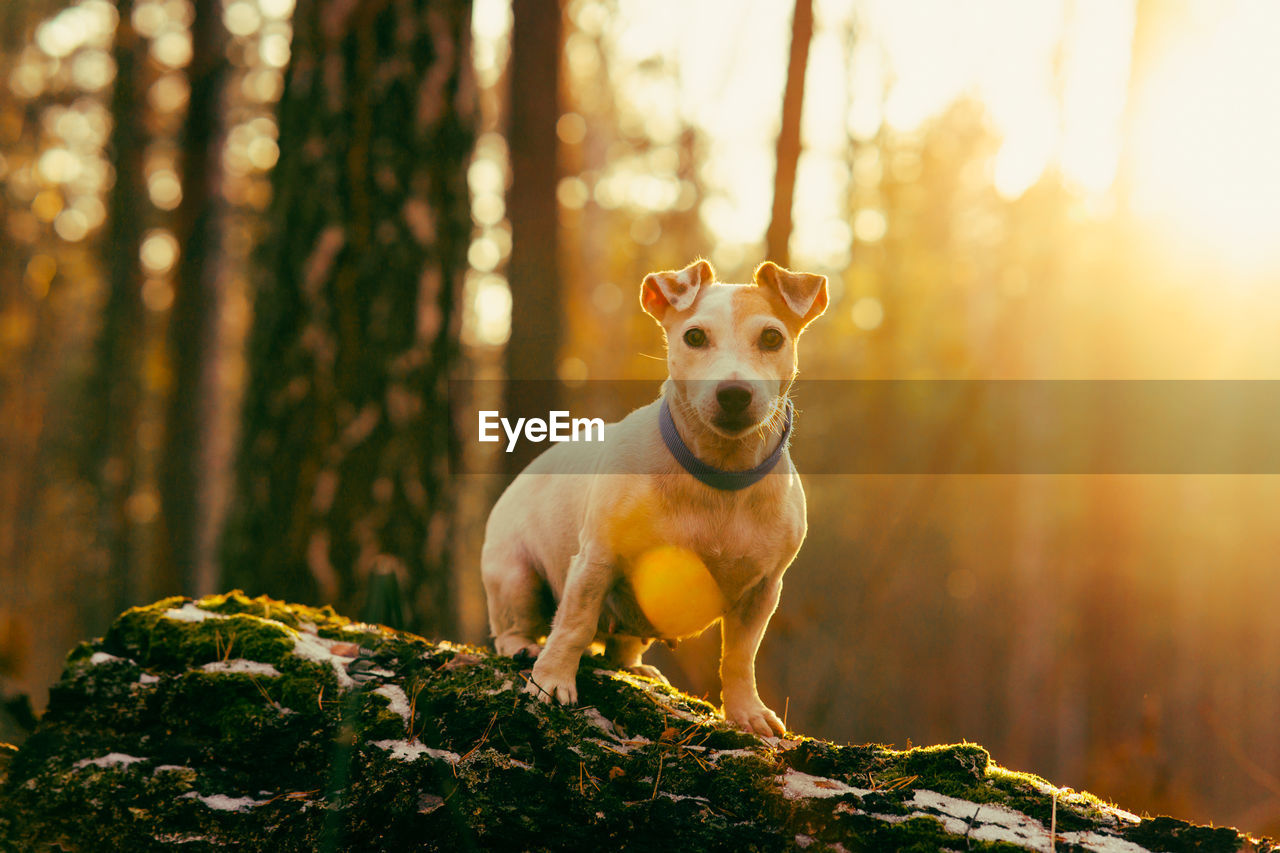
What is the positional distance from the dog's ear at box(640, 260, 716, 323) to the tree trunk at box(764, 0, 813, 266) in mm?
4662

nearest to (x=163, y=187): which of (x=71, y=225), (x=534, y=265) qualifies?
(x=71, y=225)

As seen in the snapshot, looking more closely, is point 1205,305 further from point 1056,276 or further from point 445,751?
point 445,751

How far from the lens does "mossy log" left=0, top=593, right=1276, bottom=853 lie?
2.82m

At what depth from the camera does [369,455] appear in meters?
5.27

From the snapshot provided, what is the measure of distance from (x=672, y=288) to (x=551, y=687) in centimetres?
181

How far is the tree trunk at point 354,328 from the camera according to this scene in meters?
5.24

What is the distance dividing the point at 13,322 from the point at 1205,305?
3072 centimetres

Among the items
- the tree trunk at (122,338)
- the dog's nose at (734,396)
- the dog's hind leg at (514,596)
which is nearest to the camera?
the dog's nose at (734,396)

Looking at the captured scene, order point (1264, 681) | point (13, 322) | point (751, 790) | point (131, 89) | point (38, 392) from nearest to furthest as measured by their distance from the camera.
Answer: point (751, 790)
point (1264, 681)
point (131, 89)
point (13, 322)
point (38, 392)

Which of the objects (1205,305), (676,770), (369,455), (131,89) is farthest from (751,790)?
(131,89)

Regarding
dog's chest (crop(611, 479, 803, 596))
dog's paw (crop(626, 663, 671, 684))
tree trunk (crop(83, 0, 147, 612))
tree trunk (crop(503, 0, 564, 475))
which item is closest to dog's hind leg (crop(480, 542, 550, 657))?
dog's paw (crop(626, 663, 671, 684))

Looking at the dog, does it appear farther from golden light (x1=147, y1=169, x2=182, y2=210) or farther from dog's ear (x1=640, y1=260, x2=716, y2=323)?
golden light (x1=147, y1=169, x2=182, y2=210)

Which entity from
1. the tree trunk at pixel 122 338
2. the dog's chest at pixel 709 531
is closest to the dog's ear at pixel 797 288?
the dog's chest at pixel 709 531

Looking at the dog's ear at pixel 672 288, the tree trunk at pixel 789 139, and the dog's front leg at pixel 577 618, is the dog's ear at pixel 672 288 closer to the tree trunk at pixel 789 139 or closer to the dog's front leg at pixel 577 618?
the dog's front leg at pixel 577 618
